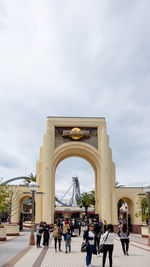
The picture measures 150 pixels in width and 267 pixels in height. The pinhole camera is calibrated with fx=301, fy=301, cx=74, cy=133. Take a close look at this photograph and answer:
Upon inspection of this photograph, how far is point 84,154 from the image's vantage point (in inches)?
1586

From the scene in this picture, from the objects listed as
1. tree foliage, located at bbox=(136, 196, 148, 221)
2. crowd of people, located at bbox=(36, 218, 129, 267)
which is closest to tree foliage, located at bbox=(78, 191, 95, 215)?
tree foliage, located at bbox=(136, 196, 148, 221)

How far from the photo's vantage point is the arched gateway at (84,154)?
36.5 m

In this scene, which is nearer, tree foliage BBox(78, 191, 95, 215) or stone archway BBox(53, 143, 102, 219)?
stone archway BBox(53, 143, 102, 219)

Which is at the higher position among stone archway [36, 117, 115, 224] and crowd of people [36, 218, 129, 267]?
stone archway [36, 117, 115, 224]

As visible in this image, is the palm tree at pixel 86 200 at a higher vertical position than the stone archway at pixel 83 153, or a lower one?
lower

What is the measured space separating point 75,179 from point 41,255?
76.6m

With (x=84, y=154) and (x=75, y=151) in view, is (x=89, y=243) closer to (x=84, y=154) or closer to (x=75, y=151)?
(x=75, y=151)

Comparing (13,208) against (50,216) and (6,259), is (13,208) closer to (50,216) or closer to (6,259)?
(50,216)

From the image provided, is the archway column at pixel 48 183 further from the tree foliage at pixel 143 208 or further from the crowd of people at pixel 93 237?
the crowd of people at pixel 93 237

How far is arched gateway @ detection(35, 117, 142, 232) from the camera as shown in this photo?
3653 cm

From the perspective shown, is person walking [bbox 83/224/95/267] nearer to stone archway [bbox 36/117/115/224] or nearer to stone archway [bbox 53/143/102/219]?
stone archway [bbox 36/117/115/224]

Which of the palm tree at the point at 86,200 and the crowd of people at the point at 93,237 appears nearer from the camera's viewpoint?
the crowd of people at the point at 93,237

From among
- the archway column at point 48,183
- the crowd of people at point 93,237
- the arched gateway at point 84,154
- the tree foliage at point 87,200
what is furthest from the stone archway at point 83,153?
the tree foliage at point 87,200

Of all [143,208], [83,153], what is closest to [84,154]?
[83,153]
